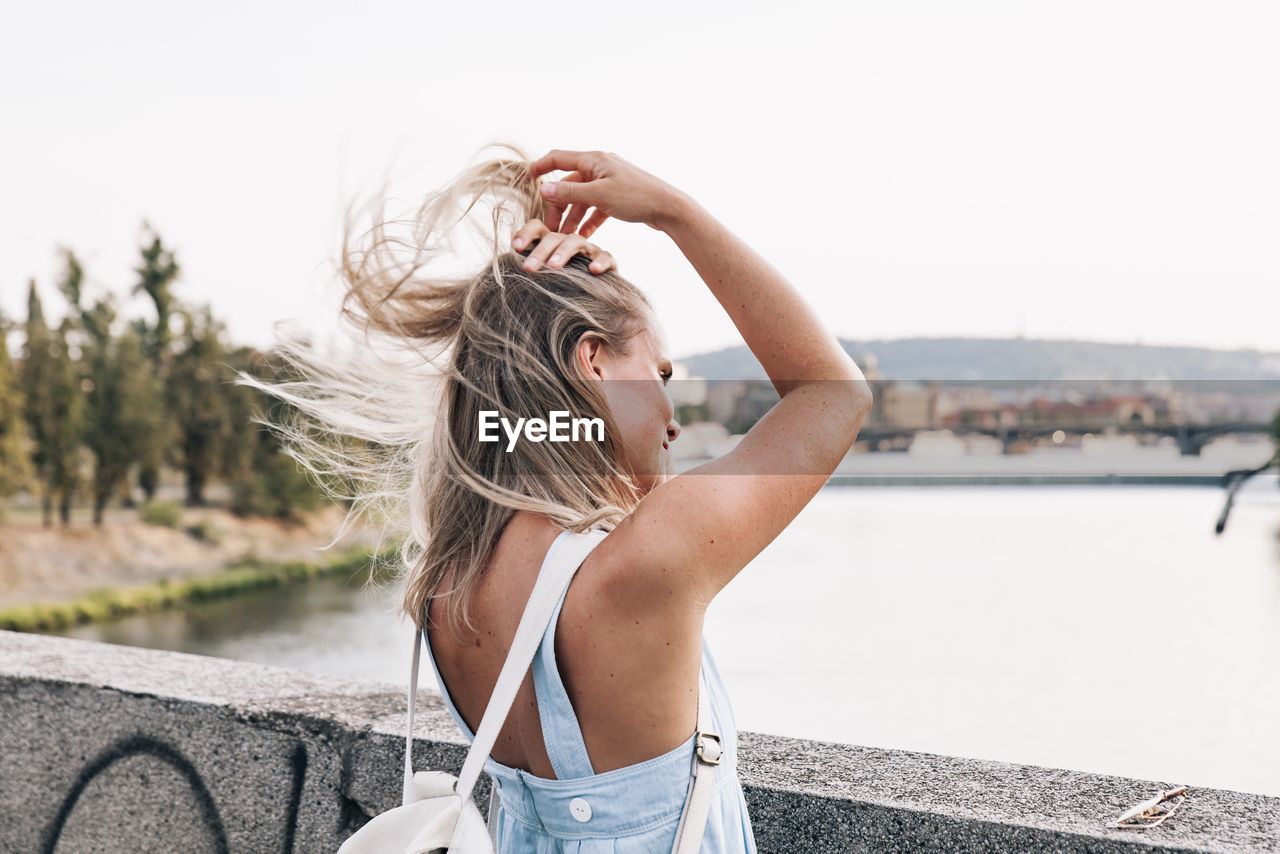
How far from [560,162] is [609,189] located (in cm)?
12

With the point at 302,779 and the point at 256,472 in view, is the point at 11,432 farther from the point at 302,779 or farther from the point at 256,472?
the point at 302,779

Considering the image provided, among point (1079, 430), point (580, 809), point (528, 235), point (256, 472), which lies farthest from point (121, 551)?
point (580, 809)

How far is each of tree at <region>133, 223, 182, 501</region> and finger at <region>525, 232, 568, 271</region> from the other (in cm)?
3070

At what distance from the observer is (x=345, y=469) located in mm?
1588

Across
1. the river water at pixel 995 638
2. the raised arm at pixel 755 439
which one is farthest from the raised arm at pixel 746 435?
the river water at pixel 995 638

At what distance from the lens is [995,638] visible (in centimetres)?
3625

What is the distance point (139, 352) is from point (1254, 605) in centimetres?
3703

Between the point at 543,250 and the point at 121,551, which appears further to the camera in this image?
the point at 121,551

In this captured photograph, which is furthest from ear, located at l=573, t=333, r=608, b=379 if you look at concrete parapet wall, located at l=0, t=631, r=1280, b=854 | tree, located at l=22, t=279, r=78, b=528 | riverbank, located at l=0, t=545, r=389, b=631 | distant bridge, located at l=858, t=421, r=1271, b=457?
tree, located at l=22, t=279, r=78, b=528

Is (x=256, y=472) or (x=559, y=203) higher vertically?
(x=559, y=203)

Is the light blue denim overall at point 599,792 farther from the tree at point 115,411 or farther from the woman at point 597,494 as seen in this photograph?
the tree at point 115,411

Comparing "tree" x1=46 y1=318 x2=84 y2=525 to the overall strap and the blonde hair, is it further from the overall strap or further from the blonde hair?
the overall strap

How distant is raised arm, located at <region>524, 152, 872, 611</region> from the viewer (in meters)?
1.07

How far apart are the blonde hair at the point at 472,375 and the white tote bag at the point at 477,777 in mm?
70
